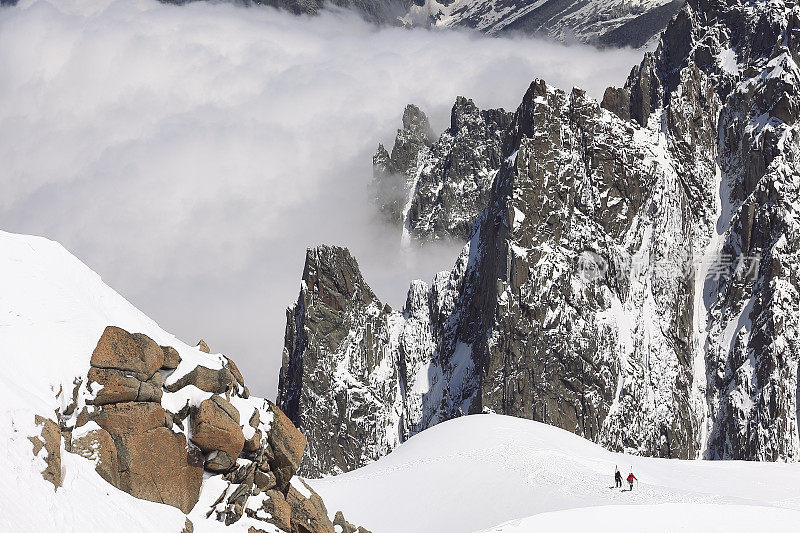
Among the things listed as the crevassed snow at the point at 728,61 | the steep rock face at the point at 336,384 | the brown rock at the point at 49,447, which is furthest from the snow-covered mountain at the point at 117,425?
the crevassed snow at the point at 728,61

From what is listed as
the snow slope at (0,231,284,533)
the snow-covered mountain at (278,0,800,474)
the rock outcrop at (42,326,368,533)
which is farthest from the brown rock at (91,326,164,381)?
the snow-covered mountain at (278,0,800,474)

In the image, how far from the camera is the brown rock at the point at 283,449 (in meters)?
36.4

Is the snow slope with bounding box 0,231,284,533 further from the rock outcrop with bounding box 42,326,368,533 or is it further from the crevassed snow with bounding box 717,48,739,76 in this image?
the crevassed snow with bounding box 717,48,739,76

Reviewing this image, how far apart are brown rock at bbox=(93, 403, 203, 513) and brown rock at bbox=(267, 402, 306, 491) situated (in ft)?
13.3

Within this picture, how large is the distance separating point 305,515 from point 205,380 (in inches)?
309

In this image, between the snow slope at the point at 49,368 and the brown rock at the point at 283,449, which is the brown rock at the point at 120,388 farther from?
the brown rock at the point at 283,449

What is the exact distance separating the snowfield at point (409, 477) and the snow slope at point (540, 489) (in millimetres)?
127

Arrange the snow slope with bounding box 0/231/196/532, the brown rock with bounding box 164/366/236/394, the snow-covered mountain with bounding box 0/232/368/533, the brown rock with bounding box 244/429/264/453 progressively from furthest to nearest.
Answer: the brown rock with bounding box 244/429/264/453 < the brown rock with bounding box 164/366/236/394 < the snow-covered mountain with bounding box 0/232/368/533 < the snow slope with bounding box 0/231/196/532

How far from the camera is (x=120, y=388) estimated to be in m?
32.0

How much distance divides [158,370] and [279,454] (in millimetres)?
6641

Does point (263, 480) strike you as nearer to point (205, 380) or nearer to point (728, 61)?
point (205, 380)

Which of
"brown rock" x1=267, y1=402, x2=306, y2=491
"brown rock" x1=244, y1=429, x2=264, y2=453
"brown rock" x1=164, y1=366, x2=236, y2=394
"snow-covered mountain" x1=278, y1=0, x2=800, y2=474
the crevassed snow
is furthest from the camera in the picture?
the crevassed snow

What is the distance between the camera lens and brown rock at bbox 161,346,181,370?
112ft

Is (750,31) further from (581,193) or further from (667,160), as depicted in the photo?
(581,193)
